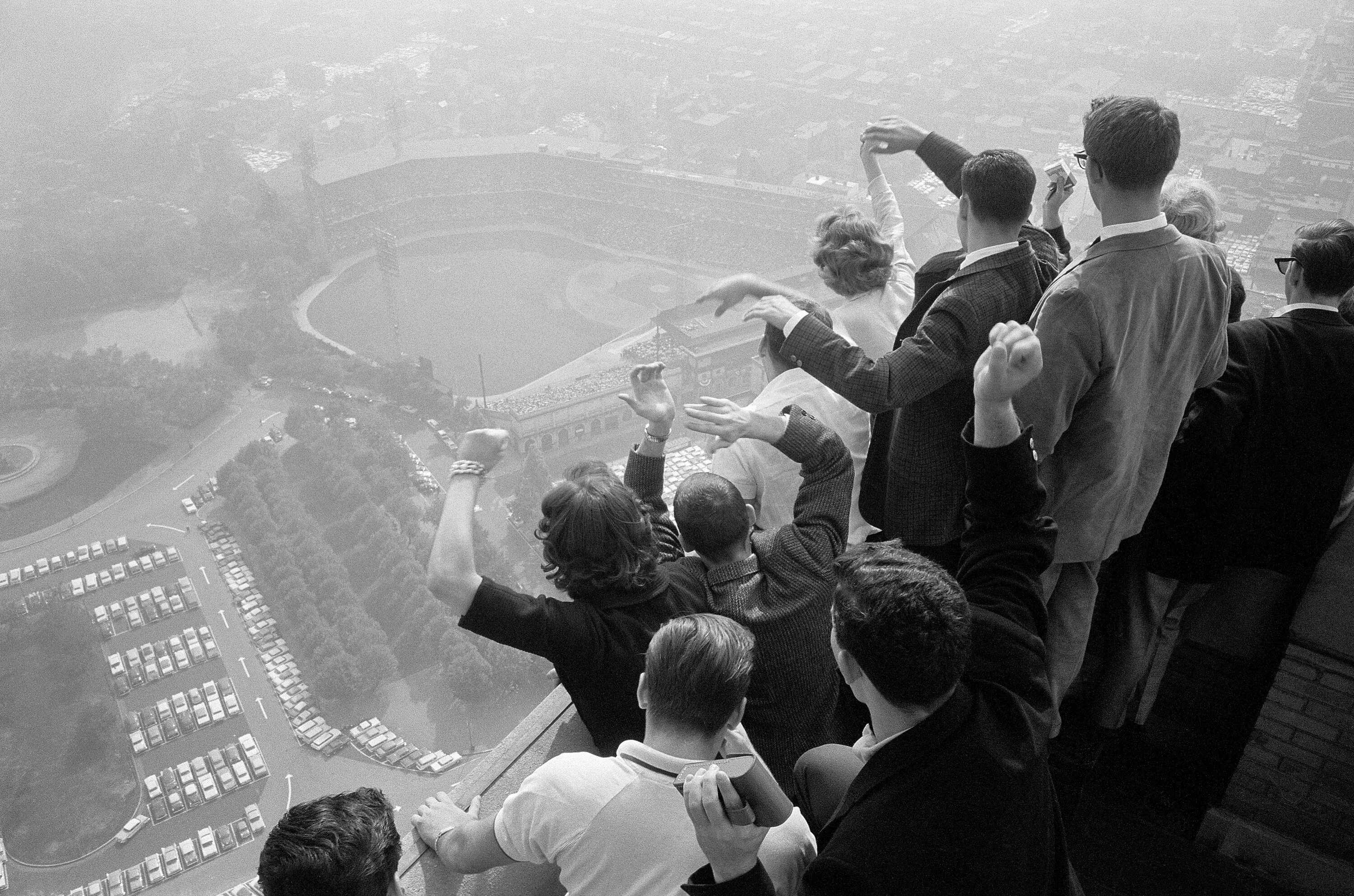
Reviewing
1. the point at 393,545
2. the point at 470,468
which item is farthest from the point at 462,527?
the point at 393,545

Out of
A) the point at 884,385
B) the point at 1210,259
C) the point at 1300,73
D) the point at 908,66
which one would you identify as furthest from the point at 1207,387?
the point at 908,66

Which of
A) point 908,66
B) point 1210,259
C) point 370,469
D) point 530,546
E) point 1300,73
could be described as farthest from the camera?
point 908,66

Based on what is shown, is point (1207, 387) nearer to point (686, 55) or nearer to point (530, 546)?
point (530, 546)

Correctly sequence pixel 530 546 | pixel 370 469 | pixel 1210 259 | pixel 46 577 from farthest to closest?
pixel 370 469
pixel 46 577
pixel 530 546
pixel 1210 259

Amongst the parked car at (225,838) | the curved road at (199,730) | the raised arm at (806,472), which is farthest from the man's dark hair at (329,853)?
the parked car at (225,838)

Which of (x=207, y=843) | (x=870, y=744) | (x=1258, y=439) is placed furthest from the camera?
(x=207, y=843)

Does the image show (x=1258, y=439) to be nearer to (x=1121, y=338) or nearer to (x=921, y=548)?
(x=1121, y=338)
